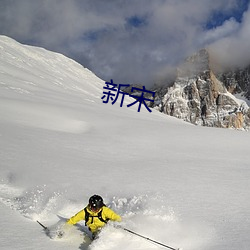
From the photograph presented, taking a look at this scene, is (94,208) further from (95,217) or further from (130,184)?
(130,184)

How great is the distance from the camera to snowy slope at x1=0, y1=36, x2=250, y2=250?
5598 millimetres

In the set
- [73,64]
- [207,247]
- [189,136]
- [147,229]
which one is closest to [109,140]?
[189,136]

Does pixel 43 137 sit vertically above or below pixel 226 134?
below

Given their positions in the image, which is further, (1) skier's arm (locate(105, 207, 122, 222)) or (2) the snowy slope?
(1) skier's arm (locate(105, 207, 122, 222))

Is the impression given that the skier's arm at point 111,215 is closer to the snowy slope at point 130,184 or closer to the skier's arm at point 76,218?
the snowy slope at point 130,184

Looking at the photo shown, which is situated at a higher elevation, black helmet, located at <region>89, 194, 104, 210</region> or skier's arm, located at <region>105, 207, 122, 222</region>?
black helmet, located at <region>89, 194, 104, 210</region>

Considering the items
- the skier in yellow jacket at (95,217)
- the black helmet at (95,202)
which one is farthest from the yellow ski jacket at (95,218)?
the black helmet at (95,202)

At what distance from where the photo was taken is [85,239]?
19.3 ft

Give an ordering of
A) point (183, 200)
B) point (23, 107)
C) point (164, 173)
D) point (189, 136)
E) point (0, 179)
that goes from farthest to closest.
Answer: point (23, 107) < point (189, 136) < point (164, 173) < point (0, 179) < point (183, 200)

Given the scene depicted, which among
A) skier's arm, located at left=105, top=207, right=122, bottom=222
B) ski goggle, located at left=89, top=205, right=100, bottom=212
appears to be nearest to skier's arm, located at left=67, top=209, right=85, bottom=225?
ski goggle, located at left=89, top=205, right=100, bottom=212

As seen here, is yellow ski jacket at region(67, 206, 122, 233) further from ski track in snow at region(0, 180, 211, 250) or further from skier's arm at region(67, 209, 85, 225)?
ski track in snow at region(0, 180, 211, 250)

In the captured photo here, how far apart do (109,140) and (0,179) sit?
241 inches

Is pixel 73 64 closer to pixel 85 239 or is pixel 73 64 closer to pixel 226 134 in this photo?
pixel 226 134

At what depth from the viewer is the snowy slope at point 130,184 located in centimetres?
560
